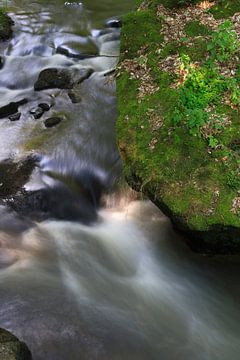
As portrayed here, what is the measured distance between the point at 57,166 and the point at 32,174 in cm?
55

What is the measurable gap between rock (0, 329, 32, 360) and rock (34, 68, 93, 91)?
701cm

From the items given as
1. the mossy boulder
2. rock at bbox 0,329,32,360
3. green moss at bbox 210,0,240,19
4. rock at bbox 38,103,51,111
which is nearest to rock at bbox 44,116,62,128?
rock at bbox 38,103,51,111

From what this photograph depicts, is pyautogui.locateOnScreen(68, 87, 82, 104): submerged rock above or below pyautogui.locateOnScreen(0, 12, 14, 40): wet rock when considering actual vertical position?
below

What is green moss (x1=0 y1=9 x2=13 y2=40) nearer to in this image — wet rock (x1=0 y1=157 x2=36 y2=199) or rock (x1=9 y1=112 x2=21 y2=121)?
rock (x1=9 y1=112 x2=21 y2=121)

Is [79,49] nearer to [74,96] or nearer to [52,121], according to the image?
[74,96]

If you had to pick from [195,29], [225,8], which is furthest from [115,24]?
[195,29]

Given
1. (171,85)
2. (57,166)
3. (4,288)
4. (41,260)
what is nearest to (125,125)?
(171,85)

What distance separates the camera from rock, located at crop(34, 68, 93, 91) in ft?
34.2

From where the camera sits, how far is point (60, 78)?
10.5 m

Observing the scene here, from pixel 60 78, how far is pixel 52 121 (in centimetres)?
187

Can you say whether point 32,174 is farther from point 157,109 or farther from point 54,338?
point 54,338

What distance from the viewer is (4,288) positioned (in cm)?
610

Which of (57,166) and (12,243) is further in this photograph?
(57,166)


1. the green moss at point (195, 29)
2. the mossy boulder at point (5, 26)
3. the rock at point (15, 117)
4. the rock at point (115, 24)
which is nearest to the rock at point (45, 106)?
the rock at point (15, 117)
